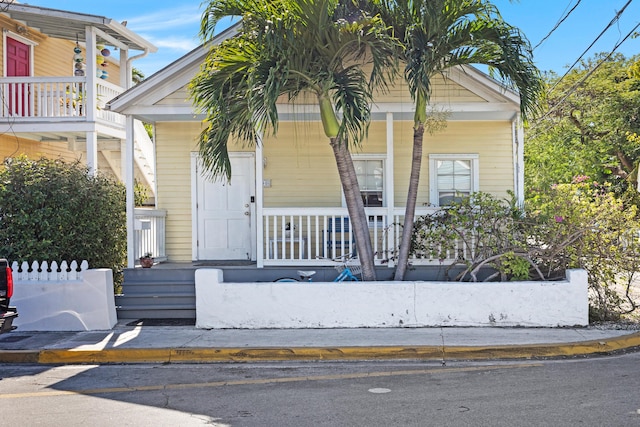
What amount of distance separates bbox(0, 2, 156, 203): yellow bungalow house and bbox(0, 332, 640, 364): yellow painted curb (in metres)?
5.57

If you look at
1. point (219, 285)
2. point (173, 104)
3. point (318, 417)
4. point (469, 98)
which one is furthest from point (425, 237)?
point (318, 417)

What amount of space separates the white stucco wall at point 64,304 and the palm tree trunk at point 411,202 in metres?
4.63

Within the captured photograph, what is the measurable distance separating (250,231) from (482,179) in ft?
15.5

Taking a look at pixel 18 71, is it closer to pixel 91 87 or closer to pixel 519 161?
pixel 91 87

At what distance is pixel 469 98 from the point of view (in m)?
12.0

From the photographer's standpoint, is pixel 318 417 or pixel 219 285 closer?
pixel 318 417

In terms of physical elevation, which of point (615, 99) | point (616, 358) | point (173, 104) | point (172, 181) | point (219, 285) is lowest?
point (616, 358)

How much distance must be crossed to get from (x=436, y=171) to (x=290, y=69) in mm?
4957

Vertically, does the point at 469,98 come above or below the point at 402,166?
above

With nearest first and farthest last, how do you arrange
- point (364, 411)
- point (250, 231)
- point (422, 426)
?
1. point (422, 426)
2. point (364, 411)
3. point (250, 231)

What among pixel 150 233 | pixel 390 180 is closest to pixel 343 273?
pixel 390 180

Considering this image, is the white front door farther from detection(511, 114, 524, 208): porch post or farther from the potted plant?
detection(511, 114, 524, 208): porch post

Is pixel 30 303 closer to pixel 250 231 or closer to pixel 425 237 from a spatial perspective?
pixel 250 231

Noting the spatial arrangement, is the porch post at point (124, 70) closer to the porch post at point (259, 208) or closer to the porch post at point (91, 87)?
the porch post at point (91, 87)
